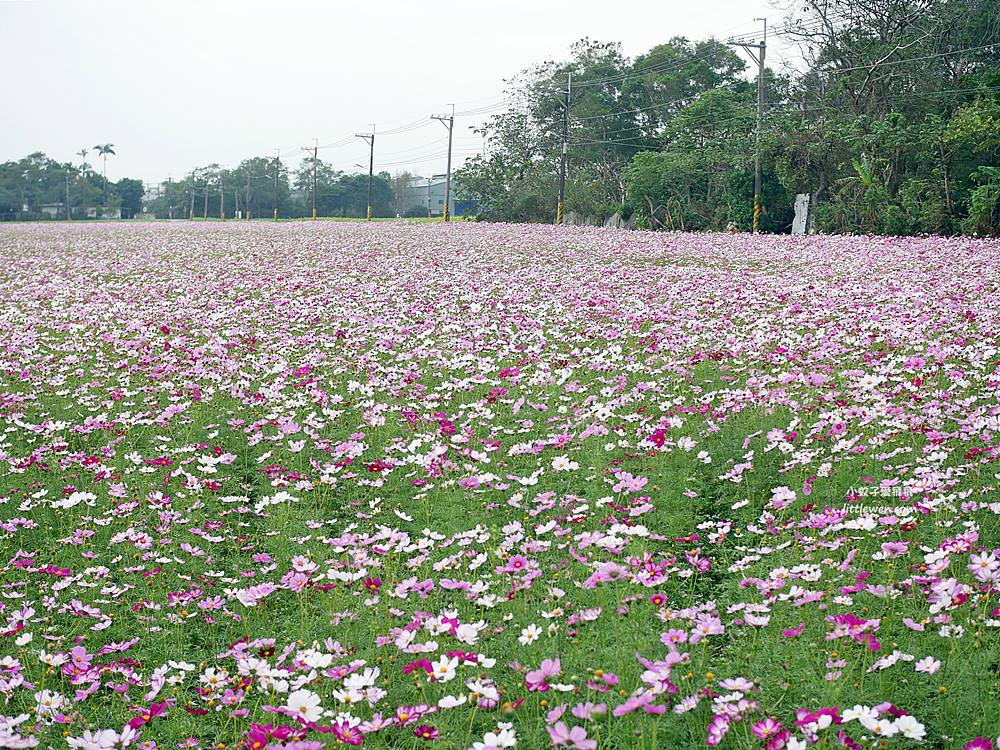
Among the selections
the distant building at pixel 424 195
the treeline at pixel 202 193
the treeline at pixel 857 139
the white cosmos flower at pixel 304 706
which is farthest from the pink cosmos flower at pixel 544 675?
the distant building at pixel 424 195

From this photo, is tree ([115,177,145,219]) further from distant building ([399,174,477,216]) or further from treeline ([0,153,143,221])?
distant building ([399,174,477,216])

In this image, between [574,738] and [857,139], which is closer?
[574,738]

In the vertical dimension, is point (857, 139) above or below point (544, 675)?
above

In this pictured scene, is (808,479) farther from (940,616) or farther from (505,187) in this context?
(505,187)

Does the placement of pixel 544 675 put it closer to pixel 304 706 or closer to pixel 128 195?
pixel 304 706

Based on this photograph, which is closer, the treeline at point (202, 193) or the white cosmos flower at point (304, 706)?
the white cosmos flower at point (304, 706)

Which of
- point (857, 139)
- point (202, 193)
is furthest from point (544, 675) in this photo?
point (202, 193)

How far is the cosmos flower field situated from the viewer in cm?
277

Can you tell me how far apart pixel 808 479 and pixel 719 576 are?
1.00 m

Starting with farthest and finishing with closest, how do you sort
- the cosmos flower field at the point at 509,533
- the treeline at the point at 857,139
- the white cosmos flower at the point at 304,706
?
1. the treeline at the point at 857,139
2. the cosmos flower field at the point at 509,533
3. the white cosmos flower at the point at 304,706

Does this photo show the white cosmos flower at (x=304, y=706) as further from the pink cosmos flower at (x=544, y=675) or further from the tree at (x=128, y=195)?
the tree at (x=128, y=195)

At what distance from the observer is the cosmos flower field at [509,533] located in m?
2.77

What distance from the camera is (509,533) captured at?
3.97m

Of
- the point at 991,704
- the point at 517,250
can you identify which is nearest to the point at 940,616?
the point at 991,704
